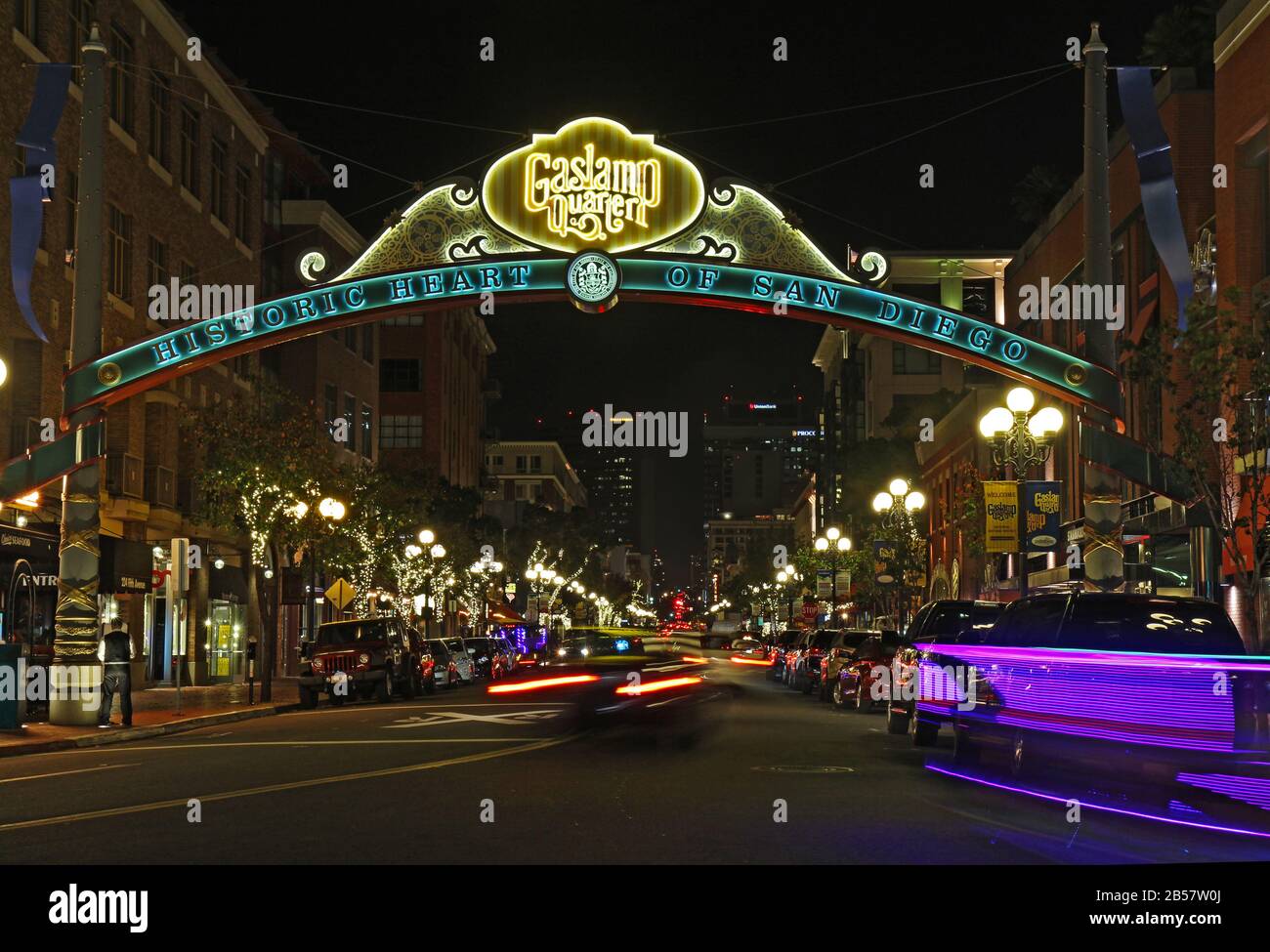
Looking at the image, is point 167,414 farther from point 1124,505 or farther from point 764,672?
point 764,672

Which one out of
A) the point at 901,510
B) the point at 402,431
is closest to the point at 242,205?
the point at 901,510

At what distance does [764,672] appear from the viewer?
6931cm

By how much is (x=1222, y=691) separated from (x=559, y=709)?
19.2m

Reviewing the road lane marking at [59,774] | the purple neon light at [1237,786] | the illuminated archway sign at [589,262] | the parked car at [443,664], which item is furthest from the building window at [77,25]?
the purple neon light at [1237,786]

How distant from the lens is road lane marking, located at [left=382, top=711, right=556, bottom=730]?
88.2ft

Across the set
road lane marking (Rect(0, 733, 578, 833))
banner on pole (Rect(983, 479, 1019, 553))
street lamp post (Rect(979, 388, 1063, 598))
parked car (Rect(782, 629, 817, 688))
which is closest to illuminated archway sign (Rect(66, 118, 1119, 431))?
street lamp post (Rect(979, 388, 1063, 598))

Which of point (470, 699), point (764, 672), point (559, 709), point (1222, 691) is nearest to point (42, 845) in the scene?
point (1222, 691)

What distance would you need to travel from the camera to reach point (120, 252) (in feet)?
140

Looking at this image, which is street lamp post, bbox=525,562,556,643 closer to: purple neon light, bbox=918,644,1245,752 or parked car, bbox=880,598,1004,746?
parked car, bbox=880,598,1004,746

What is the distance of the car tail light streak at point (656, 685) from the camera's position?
124 ft

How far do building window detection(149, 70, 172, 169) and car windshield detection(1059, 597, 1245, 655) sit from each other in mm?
34833

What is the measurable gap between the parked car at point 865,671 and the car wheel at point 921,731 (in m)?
8.83

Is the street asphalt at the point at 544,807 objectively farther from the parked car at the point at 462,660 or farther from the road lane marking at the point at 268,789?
the parked car at the point at 462,660
